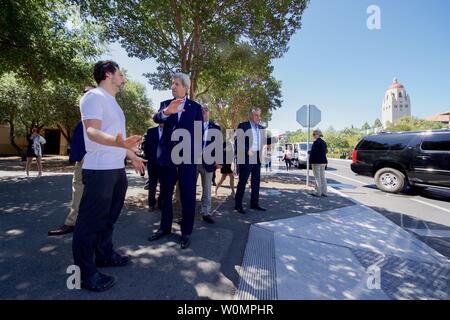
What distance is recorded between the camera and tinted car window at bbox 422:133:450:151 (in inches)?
281

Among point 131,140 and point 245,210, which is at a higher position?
point 131,140

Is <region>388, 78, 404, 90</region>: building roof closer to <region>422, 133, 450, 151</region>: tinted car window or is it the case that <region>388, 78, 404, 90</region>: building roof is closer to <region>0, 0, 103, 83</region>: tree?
<region>422, 133, 450, 151</region>: tinted car window

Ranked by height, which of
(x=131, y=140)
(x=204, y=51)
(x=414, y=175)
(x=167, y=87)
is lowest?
(x=414, y=175)

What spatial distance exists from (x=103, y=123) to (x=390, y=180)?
29.9 feet

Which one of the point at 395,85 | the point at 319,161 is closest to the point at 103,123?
the point at 319,161

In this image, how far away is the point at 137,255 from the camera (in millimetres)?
2957

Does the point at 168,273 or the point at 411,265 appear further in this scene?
the point at 411,265

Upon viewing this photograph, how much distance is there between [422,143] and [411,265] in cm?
646

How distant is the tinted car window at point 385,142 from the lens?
8.09m

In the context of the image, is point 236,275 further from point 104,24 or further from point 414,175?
point 104,24

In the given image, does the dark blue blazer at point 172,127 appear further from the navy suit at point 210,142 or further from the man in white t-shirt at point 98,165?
the navy suit at point 210,142

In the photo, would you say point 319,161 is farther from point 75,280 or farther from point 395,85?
point 395,85
